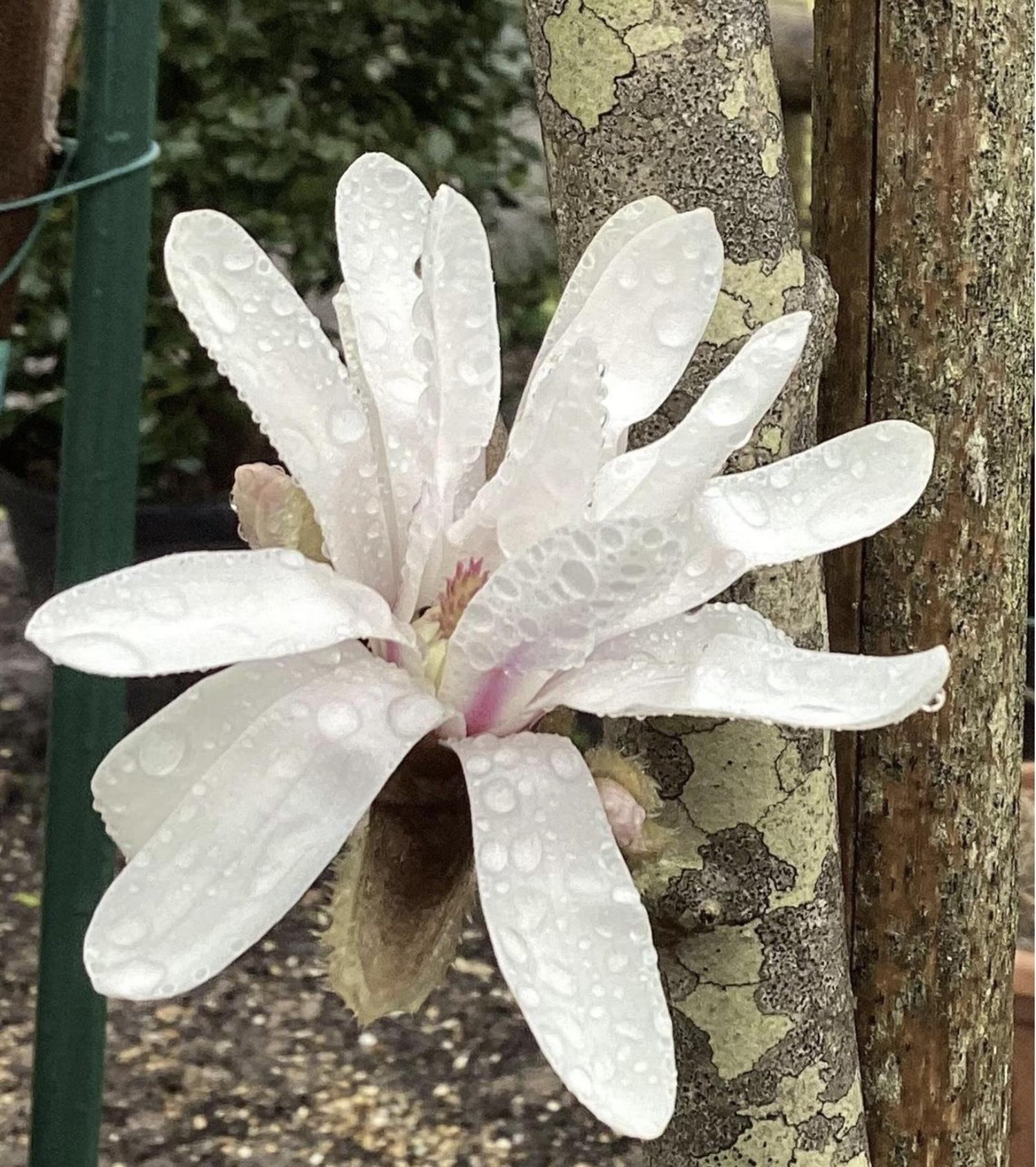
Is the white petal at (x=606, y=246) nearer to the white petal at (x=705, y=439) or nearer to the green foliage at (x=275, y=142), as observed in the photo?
the white petal at (x=705, y=439)

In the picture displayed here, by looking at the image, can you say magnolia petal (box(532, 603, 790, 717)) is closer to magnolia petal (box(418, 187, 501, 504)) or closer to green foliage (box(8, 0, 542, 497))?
magnolia petal (box(418, 187, 501, 504))

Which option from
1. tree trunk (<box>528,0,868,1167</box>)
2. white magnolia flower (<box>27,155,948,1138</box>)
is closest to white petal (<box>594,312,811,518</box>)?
white magnolia flower (<box>27,155,948,1138</box>)

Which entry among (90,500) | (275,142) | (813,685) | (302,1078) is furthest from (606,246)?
(275,142)

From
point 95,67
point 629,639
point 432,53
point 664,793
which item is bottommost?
point 664,793

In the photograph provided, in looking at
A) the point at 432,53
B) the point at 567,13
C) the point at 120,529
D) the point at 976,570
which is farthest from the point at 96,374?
the point at 432,53

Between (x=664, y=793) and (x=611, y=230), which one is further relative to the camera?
(x=664, y=793)

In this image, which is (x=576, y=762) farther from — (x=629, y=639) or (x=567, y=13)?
(x=567, y=13)
